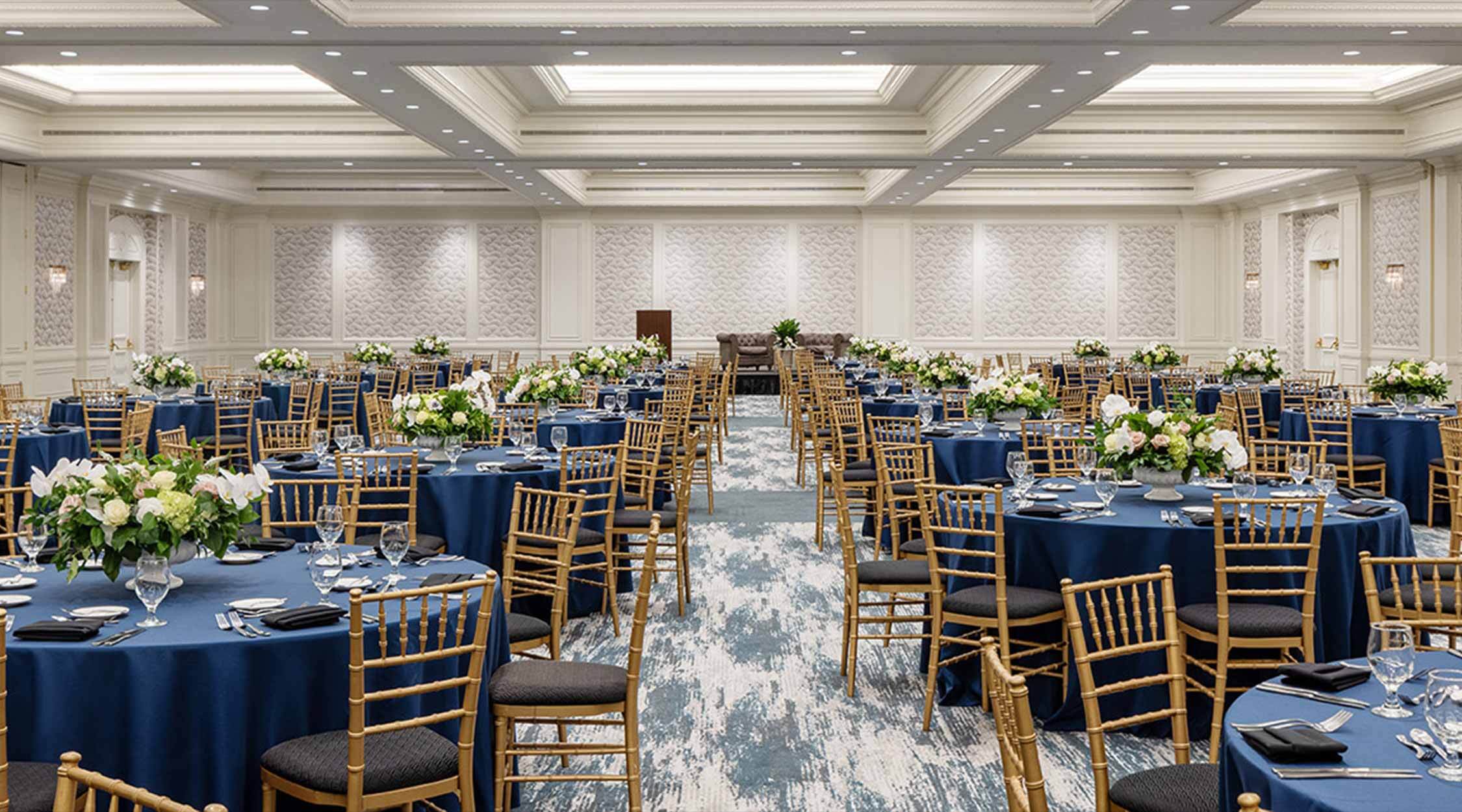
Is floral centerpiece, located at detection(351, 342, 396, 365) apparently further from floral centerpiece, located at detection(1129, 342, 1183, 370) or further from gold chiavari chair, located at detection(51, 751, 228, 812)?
gold chiavari chair, located at detection(51, 751, 228, 812)

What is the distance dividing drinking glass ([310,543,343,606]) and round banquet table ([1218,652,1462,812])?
92.3 inches

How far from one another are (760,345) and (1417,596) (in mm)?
19838

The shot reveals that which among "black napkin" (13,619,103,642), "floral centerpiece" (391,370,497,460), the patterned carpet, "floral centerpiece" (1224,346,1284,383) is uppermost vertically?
"floral centerpiece" (1224,346,1284,383)

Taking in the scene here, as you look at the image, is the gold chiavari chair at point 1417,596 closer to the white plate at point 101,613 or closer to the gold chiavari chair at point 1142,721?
the gold chiavari chair at point 1142,721

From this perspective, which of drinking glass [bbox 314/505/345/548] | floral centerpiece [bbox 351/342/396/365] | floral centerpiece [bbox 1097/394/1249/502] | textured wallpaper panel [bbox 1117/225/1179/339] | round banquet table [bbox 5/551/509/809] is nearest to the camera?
round banquet table [bbox 5/551/509/809]

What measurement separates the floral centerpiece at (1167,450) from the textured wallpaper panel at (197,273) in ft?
61.2

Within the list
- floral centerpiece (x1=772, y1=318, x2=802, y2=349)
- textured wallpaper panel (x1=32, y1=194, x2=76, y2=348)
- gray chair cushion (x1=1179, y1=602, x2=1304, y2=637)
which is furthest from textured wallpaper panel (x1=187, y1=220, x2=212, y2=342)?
gray chair cushion (x1=1179, y1=602, x2=1304, y2=637)

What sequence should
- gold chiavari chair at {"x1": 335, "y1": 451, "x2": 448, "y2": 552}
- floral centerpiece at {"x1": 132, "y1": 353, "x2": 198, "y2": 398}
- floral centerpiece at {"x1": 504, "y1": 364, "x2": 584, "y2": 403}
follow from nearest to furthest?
gold chiavari chair at {"x1": 335, "y1": 451, "x2": 448, "y2": 552}, floral centerpiece at {"x1": 504, "y1": 364, "x2": 584, "y2": 403}, floral centerpiece at {"x1": 132, "y1": 353, "x2": 198, "y2": 398}

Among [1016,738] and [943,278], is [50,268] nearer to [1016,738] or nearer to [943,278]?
[943,278]

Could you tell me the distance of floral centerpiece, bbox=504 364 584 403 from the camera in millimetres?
9812

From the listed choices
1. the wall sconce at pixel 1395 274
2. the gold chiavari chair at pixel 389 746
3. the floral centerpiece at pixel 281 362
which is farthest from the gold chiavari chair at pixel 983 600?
the wall sconce at pixel 1395 274

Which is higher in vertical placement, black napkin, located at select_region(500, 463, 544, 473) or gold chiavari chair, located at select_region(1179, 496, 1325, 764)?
black napkin, located at select_region(500, 463, 544, 473)

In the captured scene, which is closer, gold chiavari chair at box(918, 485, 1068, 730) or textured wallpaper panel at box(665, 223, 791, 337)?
gold chiavari chair at box(918, 485, 1068, 730)

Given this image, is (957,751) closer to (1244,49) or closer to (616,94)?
(1244,49)
